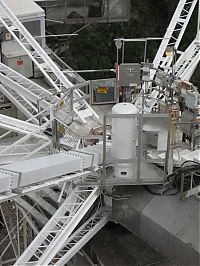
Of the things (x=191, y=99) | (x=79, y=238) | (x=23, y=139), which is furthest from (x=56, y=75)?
(x=79, y=238)

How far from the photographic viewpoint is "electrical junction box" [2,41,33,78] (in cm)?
2403

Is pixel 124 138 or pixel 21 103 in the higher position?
pixel 124 138

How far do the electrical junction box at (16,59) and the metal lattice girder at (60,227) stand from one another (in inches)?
408

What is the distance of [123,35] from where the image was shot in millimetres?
39875

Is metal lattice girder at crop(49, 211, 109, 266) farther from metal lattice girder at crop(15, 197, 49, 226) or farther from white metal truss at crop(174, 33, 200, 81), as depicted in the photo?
white metal truss at crop(174, 33, 200, 81)

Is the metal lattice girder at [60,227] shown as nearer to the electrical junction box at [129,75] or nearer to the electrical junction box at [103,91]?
the electrical junction box at [129,75]

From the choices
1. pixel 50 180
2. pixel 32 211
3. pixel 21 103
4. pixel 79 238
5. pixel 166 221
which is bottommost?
pixel 79 238

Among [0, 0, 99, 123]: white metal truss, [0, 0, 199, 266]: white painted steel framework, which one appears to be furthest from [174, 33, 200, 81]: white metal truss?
[0, 0, 99, 123]: white metal truss

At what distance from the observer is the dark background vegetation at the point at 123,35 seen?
37906 millimetres

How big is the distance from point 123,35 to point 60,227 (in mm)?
27065

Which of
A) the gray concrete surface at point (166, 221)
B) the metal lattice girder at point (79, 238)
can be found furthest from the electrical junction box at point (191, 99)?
the metal lattice girder at point (79, 238)

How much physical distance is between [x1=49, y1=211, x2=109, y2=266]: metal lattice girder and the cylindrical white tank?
6.47 ft

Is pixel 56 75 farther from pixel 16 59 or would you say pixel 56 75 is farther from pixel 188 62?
pixel 188 62

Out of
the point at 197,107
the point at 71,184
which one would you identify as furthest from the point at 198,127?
the point at 71,184
